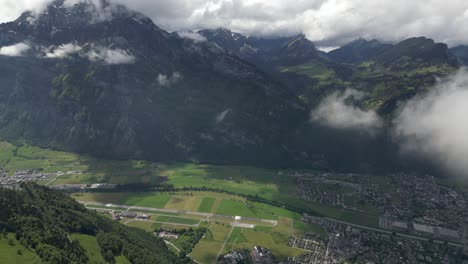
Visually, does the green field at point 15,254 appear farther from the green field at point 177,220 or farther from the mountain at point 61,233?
the green field at point 177,220

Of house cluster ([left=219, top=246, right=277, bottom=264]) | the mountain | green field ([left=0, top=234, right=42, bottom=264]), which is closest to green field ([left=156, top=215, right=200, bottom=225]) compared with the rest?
the mountain

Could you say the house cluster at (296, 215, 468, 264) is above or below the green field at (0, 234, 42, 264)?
below

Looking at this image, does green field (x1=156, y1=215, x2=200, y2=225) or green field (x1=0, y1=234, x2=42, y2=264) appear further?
green field (x1=156, y1=215, x2=200, y2=225)

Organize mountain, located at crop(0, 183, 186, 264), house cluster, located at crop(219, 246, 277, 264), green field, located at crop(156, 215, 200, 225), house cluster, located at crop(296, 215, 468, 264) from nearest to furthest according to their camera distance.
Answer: mountain, located at crop(0, 183, 186, 264) → house cluster, located at crop(219, 246, 277, 264) → house cluster, located at crop(296, 215, 468, 264) → green field, located at crop(156, 215, 200, 225)

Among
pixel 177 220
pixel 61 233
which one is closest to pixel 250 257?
pixel 177 220

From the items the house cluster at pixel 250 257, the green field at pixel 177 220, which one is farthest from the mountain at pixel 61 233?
the green field at pixel 177 220

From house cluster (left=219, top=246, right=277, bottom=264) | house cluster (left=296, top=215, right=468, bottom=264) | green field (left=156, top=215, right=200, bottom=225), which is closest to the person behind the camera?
house cluster (left=219, top=246, right=277, bottom=264)

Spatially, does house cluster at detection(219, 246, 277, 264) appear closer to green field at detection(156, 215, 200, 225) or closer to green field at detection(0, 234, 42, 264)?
green field at detection(156, 215, 200, 225)
